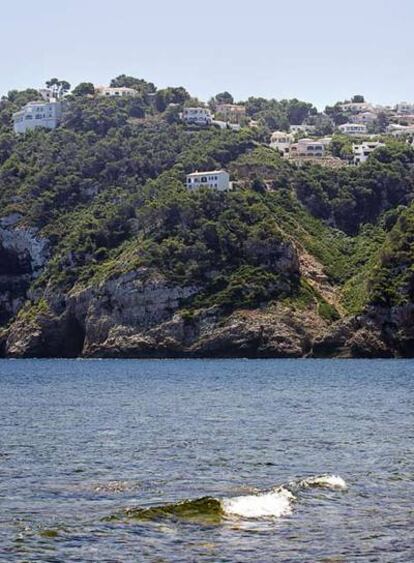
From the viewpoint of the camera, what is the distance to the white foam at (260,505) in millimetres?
32312

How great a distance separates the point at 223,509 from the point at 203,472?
27.2ft

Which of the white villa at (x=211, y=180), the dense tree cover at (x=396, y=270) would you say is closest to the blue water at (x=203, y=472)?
the dense tree cover at (x=396, y=270)

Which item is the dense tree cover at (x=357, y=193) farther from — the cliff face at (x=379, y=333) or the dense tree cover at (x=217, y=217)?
the cliff face at (x=379, y=333)

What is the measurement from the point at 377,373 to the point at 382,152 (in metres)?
96.8

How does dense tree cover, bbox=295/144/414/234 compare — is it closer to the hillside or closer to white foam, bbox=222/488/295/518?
the hillside

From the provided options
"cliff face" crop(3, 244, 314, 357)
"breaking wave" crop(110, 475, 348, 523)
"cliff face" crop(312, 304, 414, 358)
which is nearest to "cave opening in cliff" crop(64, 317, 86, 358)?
"cliff face" crop(3, 244, 314, 357)

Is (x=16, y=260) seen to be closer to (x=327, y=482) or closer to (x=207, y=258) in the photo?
(x=207, y=258)

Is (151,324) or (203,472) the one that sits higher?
(151,324)

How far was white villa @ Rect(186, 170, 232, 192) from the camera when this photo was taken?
→ 178262 mm

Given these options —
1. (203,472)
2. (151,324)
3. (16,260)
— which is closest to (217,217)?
(151,324)

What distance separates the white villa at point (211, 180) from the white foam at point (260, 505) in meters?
143

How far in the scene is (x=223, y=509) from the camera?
3244 cm

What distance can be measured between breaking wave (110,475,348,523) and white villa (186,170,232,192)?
143584mm

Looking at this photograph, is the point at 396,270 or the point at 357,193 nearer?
the point at 396,270
